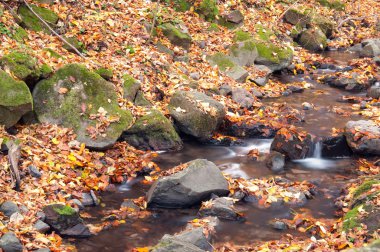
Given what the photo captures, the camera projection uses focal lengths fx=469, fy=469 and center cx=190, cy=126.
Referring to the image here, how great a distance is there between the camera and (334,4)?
77.9 feet

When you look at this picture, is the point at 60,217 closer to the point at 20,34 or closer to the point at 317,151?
the point at 20,34

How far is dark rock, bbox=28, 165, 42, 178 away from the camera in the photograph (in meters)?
8.04

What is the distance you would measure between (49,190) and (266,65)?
10346 mm

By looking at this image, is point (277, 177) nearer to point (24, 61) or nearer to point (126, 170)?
point (126, 170)

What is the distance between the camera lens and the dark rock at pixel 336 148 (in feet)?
35.1

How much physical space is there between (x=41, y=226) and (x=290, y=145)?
5.74 meters

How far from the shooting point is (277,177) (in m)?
9.32

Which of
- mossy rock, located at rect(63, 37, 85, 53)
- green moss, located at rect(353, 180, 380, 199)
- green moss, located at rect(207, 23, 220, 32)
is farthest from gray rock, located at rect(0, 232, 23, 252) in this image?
green moss, located at rect(207, 23, 220, 32)

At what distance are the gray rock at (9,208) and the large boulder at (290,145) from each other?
5743 millimetres

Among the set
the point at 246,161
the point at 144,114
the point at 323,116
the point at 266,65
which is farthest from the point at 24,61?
the point at 266,65

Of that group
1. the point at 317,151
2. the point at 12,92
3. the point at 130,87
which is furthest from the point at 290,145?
the point at 12,92

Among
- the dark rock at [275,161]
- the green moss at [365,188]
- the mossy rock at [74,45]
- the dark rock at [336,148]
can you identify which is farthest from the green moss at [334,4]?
the green moss at [365,188]

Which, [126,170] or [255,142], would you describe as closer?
[126,170]

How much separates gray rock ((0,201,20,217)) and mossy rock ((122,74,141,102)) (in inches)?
179
